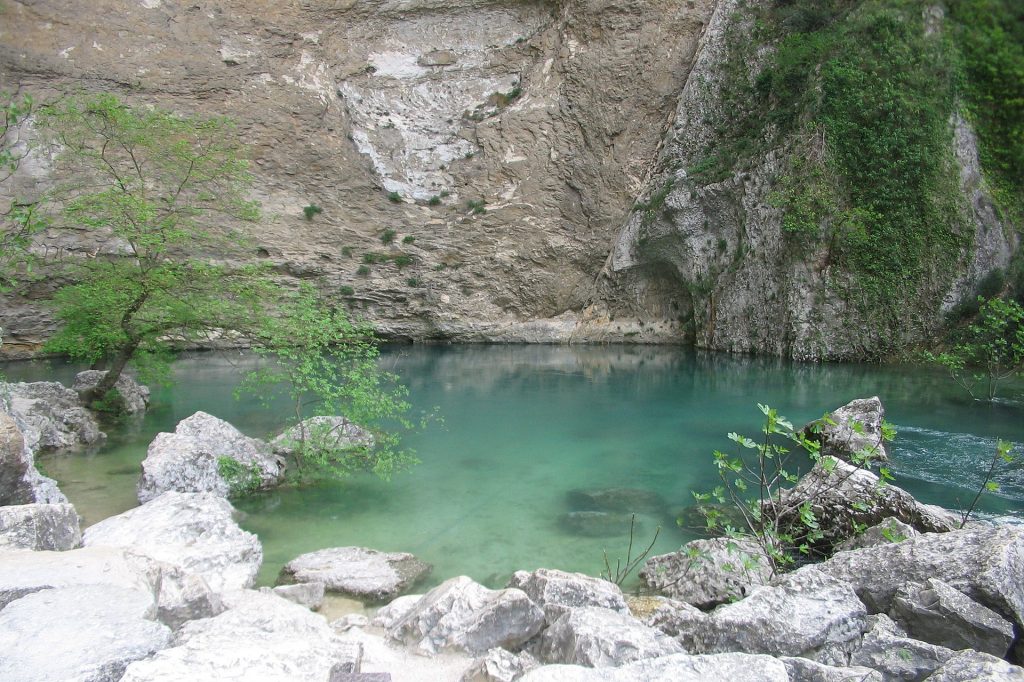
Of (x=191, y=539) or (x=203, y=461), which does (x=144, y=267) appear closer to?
(x=203, y=461)

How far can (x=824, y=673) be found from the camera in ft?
9.82

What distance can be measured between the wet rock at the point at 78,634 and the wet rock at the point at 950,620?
4114mm

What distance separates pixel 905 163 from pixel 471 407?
14.3m

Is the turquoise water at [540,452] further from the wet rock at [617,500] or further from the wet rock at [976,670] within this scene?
the wet rock at [976,670]

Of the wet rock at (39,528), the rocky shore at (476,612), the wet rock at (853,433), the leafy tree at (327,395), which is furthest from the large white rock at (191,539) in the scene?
the wet rock at (853,433)

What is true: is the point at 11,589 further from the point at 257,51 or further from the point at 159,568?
the point at 257,51

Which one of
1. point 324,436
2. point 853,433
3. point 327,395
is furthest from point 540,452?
point 853,433

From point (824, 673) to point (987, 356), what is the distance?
51.9 feet

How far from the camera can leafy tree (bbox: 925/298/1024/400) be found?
1246 cm

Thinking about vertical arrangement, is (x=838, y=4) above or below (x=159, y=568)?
above

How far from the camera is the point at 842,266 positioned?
1909 cm

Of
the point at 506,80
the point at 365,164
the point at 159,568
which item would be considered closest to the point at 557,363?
the point at 365,164

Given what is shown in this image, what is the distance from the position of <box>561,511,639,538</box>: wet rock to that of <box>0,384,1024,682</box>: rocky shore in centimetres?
103

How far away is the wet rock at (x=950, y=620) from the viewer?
3.56m
